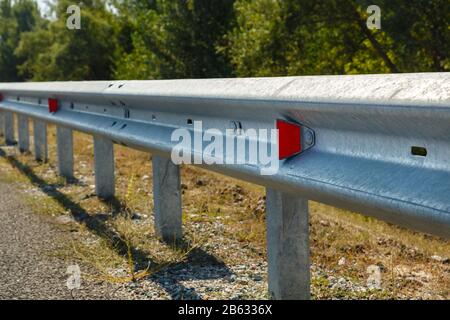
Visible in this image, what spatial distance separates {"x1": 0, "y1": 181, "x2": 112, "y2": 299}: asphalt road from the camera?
373cm

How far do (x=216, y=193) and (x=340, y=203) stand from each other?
485 centimetres

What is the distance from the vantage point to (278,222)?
317cm

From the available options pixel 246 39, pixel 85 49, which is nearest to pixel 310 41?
pixel 246 39

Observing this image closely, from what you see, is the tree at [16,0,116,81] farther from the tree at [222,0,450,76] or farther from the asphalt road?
the asphalt road

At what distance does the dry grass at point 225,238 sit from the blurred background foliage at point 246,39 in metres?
4.08

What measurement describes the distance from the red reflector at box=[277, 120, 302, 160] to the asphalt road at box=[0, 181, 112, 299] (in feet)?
5.55

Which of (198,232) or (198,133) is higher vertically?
(198,133)

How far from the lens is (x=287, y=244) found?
3.18 meters

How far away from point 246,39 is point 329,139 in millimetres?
11291

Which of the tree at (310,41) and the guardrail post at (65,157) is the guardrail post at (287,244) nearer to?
the guardrail post at (65,157)

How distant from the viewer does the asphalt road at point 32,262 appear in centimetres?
373

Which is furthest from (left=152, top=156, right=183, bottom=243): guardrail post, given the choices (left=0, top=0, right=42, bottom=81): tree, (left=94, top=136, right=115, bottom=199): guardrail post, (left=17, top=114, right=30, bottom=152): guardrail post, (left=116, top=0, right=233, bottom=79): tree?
(left=0, top=0, right=42, bottom=81): tree

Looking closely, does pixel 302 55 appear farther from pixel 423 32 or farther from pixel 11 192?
pixel 11 192

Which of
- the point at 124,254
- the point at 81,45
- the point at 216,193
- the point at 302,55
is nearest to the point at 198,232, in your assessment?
the point at 124,254
